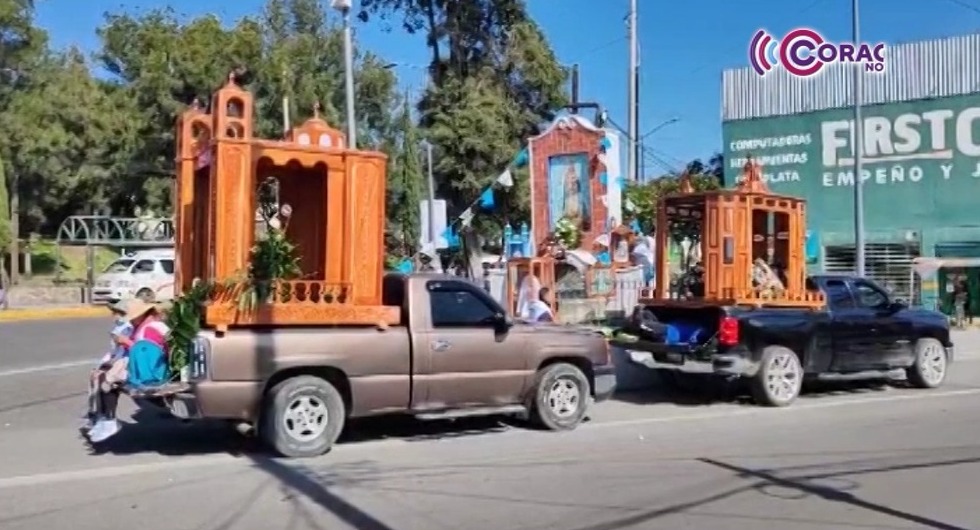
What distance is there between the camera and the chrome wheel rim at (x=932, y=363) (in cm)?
1664

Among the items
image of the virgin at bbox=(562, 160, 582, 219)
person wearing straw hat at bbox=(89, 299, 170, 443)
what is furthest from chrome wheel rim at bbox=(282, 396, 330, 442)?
image of the virgin at bbox=(562, 160, 582, 219)

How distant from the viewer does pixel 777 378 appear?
14633mm

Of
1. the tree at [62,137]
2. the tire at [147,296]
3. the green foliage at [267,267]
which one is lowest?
the tire at [147,296]

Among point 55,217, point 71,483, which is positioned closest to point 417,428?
point 71,483

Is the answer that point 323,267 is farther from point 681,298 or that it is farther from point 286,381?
point 681,298

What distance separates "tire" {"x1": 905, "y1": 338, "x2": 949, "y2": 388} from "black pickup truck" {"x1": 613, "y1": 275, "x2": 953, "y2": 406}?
0.05ft

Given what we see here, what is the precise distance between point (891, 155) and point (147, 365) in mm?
28578

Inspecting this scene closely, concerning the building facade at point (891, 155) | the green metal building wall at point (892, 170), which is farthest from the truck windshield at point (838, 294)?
the green metal building wall at point (892, 170)

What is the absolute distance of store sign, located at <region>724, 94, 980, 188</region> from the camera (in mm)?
33438

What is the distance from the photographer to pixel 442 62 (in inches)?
1561

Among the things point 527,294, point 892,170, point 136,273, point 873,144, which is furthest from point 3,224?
point 892,170

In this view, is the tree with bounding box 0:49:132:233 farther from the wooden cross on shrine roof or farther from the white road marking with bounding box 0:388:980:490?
the white road marking with bounding box 0:388:980:490

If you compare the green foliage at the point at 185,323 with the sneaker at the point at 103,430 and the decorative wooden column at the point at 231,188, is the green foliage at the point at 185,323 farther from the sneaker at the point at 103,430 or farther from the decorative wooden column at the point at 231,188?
the sneaker at the point at 103,430

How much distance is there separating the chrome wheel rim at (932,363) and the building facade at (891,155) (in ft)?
51.9
